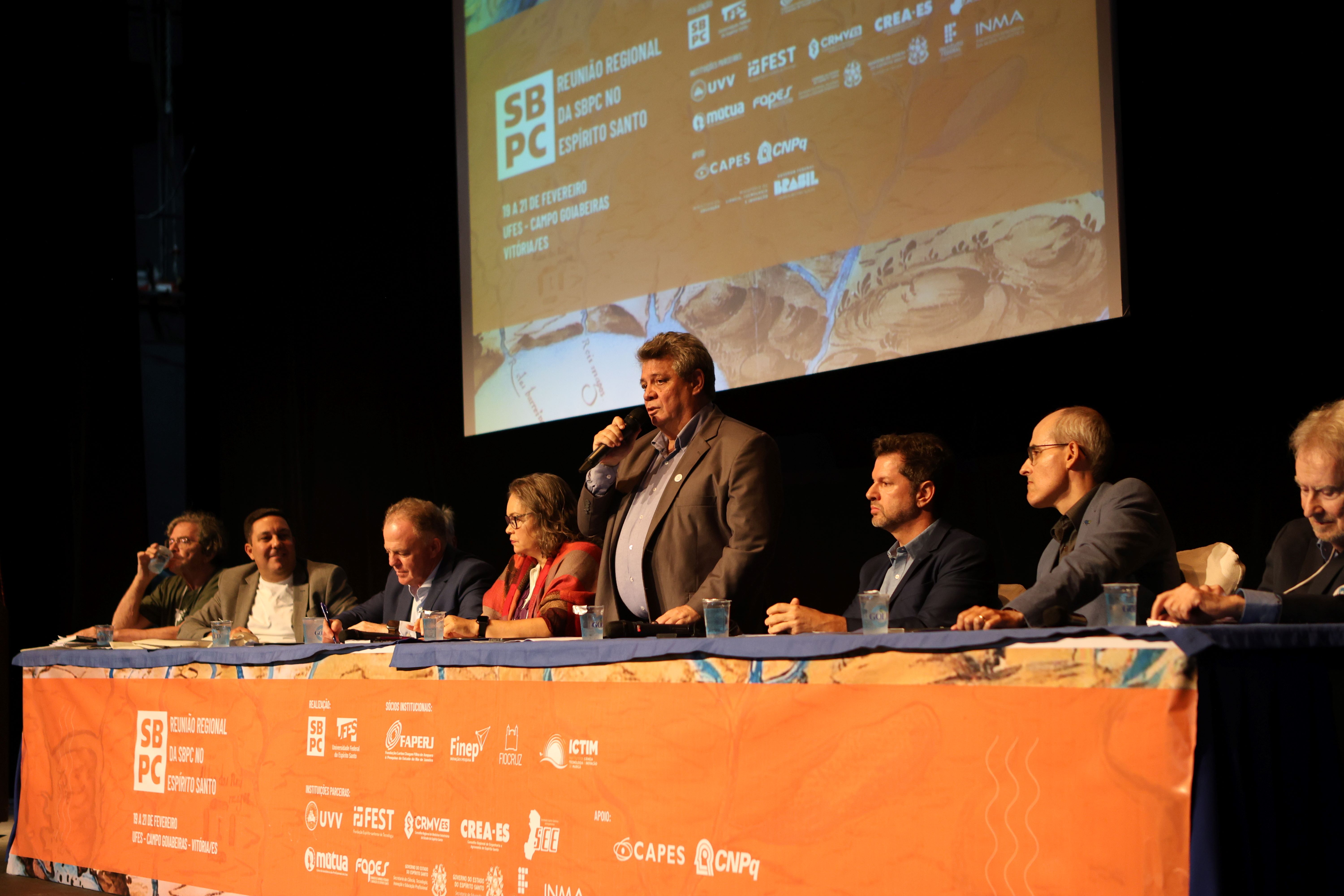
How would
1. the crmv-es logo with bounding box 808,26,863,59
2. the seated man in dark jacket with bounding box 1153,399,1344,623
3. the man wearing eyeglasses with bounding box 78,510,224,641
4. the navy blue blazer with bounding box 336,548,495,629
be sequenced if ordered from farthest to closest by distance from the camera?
the man wearing eyeglasses with bounding box 78,510,224,641 → the crmv-es logo with bounding box 808,26,863,59 → the navy blue blazer with bounding box 336,548,495,629 → the seated man in dark jacket with bounding box 1153,399,1344,623

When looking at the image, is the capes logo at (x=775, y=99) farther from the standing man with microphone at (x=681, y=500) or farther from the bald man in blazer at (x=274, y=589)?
the bald man in blazer at (x=274, y=589)

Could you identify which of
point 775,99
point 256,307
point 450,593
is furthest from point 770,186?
point 256,307

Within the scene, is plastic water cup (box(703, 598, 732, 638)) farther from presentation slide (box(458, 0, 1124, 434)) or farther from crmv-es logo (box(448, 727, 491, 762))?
presentation slide (box(458, 0, 1124, 434))

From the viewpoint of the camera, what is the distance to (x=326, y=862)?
252cm

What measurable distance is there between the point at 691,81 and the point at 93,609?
373 cm

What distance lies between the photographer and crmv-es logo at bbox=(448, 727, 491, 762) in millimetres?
2289

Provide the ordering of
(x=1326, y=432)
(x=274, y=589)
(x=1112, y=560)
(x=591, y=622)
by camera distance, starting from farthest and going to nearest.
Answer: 1. (x=274, y=589)
2. (x=591, y=622)
3. (x=1112, y=560)
4. (x=1326, y=432)

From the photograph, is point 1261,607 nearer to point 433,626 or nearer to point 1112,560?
point 1112,560

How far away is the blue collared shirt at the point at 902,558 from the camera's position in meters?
2.59

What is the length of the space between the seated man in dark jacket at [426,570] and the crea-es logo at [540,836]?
3.32 feet

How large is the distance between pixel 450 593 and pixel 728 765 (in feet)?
4.89

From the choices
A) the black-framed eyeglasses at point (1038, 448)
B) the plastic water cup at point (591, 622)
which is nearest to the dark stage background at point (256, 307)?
the black-framed eyeglasses at point (1038, 448)

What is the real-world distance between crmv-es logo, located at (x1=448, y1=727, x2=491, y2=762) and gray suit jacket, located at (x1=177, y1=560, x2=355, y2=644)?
1659 mm

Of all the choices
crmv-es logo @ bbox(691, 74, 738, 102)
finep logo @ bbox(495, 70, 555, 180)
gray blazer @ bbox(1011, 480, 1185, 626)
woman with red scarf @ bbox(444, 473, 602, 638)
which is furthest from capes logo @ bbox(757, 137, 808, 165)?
gray blazer @ bbox(1011, 480, 1185, 626)
